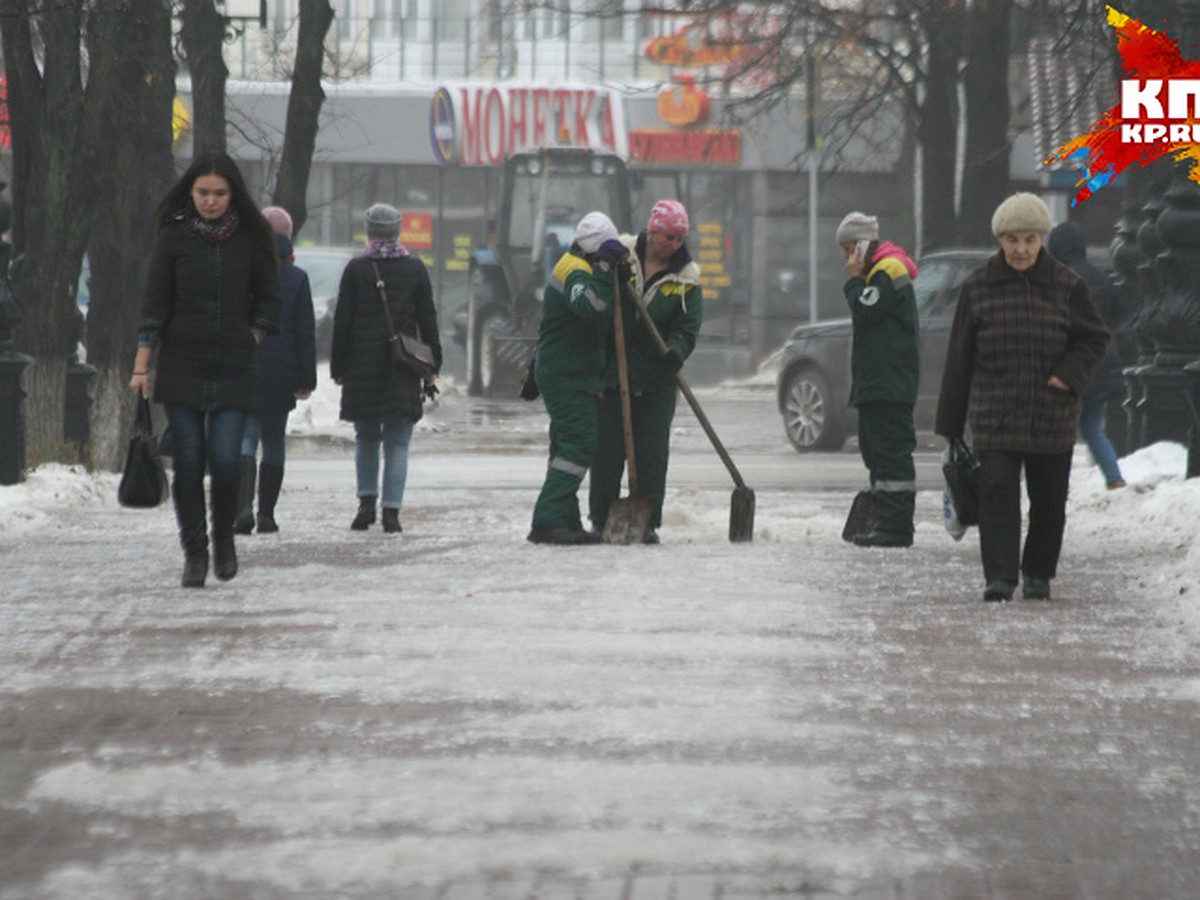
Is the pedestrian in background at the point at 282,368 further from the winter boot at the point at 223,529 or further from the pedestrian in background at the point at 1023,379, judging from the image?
the pedestrian in background at the point at 1023,379

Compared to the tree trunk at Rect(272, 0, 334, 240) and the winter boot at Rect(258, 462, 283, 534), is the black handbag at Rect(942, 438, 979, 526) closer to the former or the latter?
the winter boot at Rect(258, 462, 283, 534)

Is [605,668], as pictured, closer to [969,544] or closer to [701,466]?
[969,544]

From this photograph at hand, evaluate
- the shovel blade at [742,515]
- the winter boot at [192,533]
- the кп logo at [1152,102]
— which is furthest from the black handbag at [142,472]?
the кп logo at [1152,102]

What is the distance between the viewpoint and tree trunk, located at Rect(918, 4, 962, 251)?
25125mm

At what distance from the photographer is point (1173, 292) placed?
1403 cm

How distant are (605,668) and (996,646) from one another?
1457 mm

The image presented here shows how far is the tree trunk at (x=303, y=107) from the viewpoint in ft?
58.5

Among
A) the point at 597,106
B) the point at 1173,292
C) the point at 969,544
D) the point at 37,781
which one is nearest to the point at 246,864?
the point at 37,781

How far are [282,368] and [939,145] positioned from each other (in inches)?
602

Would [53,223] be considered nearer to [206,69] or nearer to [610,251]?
[206,69]

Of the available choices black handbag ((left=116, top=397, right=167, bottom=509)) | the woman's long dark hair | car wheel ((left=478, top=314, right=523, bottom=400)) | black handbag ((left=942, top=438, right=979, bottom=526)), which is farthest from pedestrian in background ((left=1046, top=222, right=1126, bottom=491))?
car wheel ((left=478, top=314, right=523, bottom=400))

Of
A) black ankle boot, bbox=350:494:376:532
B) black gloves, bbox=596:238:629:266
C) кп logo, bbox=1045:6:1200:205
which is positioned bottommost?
black ankle boot, bbox=350:494:376:532

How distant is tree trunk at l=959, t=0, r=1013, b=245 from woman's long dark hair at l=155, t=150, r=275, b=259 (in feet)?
50.4

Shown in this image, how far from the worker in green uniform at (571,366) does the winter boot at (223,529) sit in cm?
208
